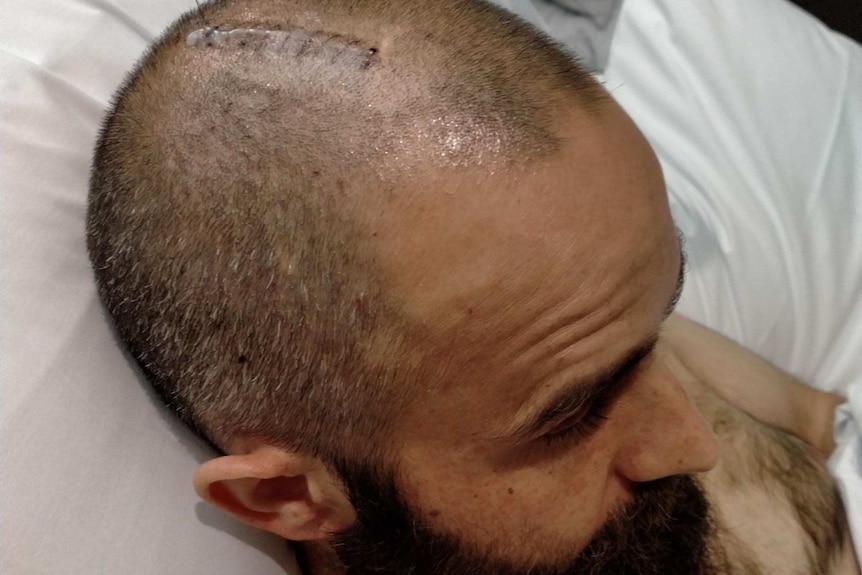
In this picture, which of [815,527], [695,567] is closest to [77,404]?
[695,567]

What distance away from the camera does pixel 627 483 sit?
0.76m

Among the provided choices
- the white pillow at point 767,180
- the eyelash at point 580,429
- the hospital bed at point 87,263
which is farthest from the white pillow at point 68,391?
the white pillow at point 767,180

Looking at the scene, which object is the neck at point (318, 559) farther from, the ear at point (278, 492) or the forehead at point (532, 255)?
the forehead at point (532, 255)

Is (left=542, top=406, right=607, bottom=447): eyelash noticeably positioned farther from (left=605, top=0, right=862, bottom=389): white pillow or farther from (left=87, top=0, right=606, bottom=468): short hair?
(left=605, top=0, right=862, bottom=389): white pillow

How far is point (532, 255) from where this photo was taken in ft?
1.88

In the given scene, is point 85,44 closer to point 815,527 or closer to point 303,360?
point 303,360

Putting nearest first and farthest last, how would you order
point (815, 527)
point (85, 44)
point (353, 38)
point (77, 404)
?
point (353, 38), point (77, 404), point (85, 44), point (815, 527)

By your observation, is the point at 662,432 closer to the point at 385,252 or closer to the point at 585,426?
the point at 585,426

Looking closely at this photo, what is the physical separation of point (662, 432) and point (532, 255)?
0.86 feet

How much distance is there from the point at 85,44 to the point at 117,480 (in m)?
0.48

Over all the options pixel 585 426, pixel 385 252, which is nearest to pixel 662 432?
pixel 585 426

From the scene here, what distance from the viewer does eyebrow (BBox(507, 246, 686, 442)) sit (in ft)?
2.06

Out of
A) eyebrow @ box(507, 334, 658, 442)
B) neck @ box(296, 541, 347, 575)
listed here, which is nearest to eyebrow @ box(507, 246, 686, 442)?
eyebrow @ box(507, 334, 658, 442)

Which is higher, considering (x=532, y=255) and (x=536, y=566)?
(x=532, y=255)
